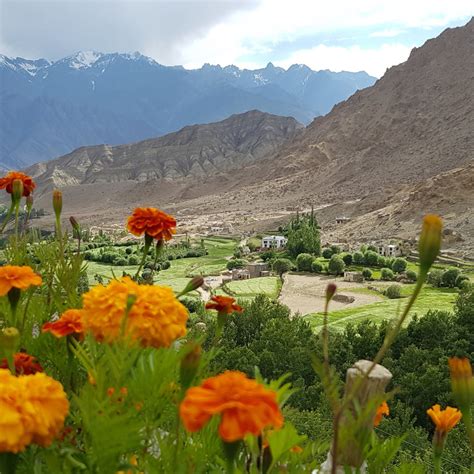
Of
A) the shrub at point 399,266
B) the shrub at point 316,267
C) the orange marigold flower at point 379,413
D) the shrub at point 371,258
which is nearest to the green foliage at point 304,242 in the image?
the shrub at point 316,267

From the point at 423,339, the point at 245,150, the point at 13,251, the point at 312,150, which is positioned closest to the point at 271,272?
the point at 423,339

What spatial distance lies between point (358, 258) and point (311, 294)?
828cm

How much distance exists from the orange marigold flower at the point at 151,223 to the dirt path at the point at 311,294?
24108 mm

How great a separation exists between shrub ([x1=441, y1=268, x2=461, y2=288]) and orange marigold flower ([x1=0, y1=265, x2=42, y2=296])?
31473 millimetres

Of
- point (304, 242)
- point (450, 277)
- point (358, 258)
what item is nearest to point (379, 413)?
point (450, 277)

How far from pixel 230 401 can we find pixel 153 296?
1.81 ft

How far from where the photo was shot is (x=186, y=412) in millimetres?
861

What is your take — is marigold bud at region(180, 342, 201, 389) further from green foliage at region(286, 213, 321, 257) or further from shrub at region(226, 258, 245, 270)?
green foliage at region(286, 213, 321, 257)

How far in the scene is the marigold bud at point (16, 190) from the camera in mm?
2393

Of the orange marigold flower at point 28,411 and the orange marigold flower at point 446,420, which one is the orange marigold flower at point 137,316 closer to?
the orange marigold flower at point 28,411

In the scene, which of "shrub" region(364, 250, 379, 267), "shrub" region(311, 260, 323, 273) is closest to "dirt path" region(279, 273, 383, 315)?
"shrub" region(311, 260, 323, 273)

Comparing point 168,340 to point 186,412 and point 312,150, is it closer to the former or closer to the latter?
point 186,412

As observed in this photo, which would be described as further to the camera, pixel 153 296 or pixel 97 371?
pixel 153 296

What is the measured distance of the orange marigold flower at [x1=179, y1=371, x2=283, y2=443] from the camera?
85 centimetres
